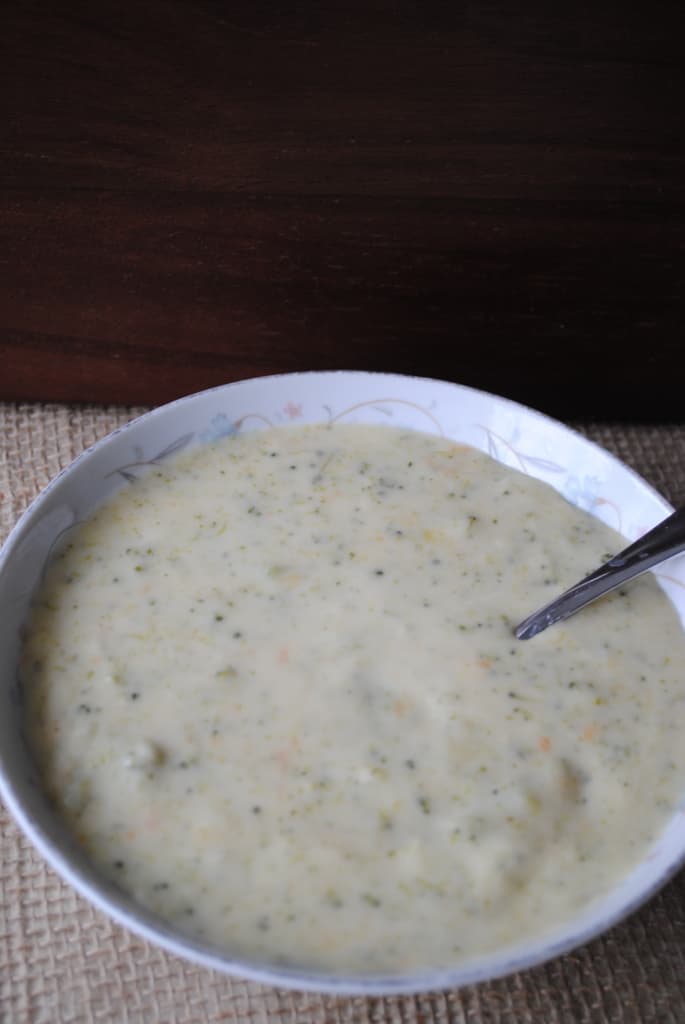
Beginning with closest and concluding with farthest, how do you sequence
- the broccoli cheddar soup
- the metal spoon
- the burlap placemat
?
the broccoli cheddar soup, the burlap placemat, the metal spoon

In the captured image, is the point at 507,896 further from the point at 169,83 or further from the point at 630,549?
the point at 169,83

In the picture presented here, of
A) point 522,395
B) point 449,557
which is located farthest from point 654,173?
point 449,557

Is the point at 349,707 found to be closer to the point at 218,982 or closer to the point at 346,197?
the point at 218,982

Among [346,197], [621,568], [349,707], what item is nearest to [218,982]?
[349,707]

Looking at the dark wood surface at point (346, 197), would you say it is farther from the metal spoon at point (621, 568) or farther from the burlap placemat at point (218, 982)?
the burlap placemat at point (218, 982)

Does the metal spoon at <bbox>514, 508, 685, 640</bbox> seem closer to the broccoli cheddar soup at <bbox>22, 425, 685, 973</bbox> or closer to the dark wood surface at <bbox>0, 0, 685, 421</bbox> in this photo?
the broccoli cheddar soup at <bbox>22, 425, 685, 973</bbox>

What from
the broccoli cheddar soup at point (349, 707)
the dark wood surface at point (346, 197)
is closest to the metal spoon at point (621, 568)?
the broccoli cheddar soup at point (349, 707)

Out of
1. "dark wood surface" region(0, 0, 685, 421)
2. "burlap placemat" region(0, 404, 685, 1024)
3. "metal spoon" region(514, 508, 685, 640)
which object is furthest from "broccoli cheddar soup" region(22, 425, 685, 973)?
"dark wood surface" region(0, 0, 685, 421)
